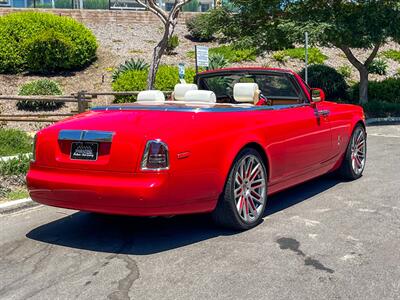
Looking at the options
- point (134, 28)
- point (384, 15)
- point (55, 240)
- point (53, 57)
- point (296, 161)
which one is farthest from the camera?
point (134, 28)

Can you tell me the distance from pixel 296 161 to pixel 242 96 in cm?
97

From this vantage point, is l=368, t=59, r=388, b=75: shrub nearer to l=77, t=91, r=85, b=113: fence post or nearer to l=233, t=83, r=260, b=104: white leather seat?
l=77, t=91, r=85, b=113: fence post

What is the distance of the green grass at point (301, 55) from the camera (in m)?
24.5

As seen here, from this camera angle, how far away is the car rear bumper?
4582mm

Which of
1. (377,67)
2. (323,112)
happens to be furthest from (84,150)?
(377,67)

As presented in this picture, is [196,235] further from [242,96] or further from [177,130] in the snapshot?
[242,96]

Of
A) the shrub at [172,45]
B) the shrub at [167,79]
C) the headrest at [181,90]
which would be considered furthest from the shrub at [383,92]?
the headrest at [181,90]

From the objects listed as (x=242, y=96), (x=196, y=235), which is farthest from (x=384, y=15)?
(x=196, y=235)

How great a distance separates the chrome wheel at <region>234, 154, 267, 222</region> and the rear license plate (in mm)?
1356

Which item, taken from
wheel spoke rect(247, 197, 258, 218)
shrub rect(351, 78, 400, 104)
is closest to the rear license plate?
wheel spoke rect(247, 197, 258, 218)

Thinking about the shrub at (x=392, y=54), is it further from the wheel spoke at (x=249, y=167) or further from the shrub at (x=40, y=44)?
the wheel spoke at (x=249, y=167)

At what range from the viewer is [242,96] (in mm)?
6312

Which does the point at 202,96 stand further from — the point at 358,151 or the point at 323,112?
the point at 358,151

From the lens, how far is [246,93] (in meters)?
6.29
